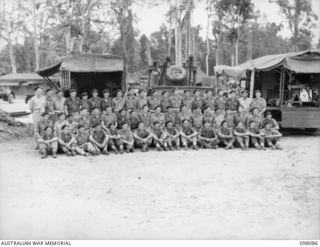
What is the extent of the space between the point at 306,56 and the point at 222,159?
16.9 feet

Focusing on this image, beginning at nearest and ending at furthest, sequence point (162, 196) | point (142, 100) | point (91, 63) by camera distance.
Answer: point (162, 196)
point (142, 100)
point (91, 63)

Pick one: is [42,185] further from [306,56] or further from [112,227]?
[306,56]

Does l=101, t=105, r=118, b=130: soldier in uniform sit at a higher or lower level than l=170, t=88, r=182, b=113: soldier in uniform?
lower

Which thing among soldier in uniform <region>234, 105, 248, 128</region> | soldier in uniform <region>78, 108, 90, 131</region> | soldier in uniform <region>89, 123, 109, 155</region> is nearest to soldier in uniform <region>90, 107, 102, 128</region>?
soldier in uniform <region>78, 108, 90, 131</region>

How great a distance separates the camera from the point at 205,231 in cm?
448

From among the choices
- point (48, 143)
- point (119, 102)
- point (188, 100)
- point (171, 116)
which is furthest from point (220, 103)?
point (48, 143)

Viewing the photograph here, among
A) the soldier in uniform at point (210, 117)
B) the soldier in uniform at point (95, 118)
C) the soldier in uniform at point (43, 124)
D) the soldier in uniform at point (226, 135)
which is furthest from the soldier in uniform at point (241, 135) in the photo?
the soldier in uniform at point (43, 124)

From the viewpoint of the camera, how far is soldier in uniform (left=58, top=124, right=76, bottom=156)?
340 inches

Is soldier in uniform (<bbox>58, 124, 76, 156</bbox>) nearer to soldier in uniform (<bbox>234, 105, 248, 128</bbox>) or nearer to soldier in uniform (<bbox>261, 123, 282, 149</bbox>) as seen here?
soldier in uniform (<bbox>234, 105, 248, 128</bbox>)

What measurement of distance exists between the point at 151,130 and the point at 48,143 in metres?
2.38

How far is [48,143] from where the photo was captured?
859 centimetres

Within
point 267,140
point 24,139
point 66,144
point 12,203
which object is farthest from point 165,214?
point 24,139

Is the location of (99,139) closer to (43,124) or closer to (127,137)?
(127,137)

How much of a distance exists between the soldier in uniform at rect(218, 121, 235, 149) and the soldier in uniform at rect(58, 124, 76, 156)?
336 cm
